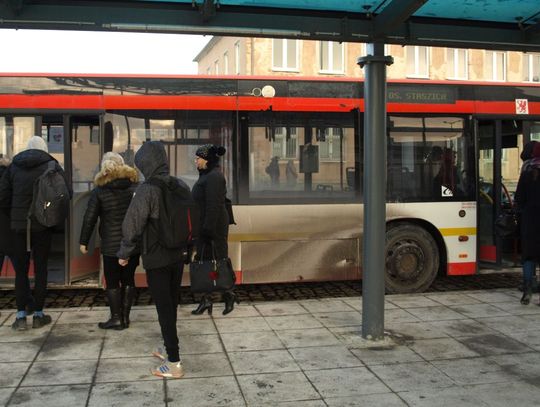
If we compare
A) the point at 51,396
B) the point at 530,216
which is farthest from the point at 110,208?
the point at 530,216

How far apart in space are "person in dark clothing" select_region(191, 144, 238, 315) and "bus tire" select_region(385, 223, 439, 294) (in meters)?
2.56

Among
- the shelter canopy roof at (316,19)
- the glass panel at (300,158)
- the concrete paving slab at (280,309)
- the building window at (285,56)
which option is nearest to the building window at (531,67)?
the building window at (285,56)

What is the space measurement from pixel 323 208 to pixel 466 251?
7.03 ft

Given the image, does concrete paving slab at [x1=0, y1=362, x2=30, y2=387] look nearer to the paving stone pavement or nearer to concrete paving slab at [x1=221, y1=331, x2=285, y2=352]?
the paving stone pavement

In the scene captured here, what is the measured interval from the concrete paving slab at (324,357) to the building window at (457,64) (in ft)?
94.9

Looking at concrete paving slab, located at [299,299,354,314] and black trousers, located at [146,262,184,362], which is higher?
black trousers, located at [146,262,184,362]

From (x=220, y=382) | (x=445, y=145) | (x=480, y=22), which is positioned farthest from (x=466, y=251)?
(x=220, y=382)

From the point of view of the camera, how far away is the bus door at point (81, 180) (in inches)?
275

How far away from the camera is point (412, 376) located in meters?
4.62

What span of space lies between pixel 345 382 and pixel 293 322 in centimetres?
177

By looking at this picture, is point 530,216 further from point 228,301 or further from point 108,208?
point 108,208

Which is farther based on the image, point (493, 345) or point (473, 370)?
point (493, 345)

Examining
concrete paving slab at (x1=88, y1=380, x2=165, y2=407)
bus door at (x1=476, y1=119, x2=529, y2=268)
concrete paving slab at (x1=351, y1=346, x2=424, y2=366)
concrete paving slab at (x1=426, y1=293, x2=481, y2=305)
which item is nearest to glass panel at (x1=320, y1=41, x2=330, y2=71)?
bus door at (x1=476, y1=119, x2=529, y2=268)

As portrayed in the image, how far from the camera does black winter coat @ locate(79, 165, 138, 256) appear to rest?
18.6ft
